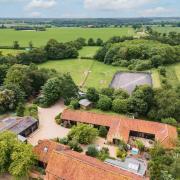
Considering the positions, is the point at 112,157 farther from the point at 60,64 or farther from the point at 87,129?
the point at 60,64

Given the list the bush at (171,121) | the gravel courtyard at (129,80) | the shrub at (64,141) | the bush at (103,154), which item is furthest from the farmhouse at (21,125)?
the gravel courtyard at (129,80)

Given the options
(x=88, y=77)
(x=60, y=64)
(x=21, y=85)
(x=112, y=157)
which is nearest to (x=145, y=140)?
(x=112, y=157)

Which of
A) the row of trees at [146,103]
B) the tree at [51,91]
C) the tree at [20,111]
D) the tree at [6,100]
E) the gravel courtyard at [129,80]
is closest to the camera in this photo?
the row of trees at [146,103]

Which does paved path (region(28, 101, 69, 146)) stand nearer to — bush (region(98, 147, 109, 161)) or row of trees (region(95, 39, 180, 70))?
bush (region(98, 147, 109, 161))

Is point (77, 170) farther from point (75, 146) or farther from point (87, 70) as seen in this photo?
point (87, 70)

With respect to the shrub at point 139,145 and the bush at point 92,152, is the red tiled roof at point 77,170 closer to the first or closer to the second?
the bush at point 92,152

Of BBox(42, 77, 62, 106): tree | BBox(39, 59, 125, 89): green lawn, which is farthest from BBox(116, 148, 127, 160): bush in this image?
BBox(39, 59, 125, 89): green lawn
